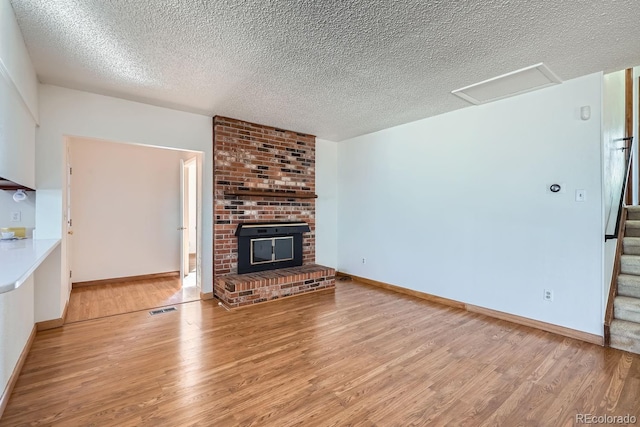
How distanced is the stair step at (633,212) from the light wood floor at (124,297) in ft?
18.9

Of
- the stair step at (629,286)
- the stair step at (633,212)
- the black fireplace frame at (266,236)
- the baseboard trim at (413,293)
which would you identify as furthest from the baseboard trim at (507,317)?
the stair step at (633,212)

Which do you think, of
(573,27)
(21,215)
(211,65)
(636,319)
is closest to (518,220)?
(636,319)

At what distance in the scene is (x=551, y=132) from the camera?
2.98m

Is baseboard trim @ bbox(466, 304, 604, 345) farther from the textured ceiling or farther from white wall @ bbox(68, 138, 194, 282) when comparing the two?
white wall @ bbox(68, 138, 194, 282)

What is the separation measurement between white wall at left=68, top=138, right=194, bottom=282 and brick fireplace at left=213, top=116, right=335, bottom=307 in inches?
45.3

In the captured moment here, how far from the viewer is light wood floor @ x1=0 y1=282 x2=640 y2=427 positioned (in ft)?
5.79

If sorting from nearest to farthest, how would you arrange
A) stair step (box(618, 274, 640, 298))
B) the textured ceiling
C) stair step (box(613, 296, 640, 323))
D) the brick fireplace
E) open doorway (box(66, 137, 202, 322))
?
1. the textured ceiling
2. stair step (box(613, 296, 640, 323))
3. stair step (box(618, 274, 640, 298))
4. the brick fireplace
5. open doorway (box(66, 137, 202, 322))

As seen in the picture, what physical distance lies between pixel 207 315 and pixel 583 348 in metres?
3.68

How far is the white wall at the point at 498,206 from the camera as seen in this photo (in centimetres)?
280

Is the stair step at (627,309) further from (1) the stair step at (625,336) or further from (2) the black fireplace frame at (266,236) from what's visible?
(2) the black fireplace frame at (266,236)

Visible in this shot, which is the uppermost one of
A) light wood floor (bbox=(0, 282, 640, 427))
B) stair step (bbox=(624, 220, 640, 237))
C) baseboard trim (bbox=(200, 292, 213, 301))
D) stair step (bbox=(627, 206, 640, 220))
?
Answer: stair step (bbox=(627, 206, 640, 220))

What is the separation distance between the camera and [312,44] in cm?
224

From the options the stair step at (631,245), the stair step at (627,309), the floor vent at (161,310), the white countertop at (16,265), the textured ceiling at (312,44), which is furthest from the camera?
the floor vent at (161,310)

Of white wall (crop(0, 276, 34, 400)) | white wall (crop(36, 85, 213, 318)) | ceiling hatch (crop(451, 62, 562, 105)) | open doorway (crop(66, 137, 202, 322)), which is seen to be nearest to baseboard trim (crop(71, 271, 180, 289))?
open doorway (crop(66, 137, 202, 322))
